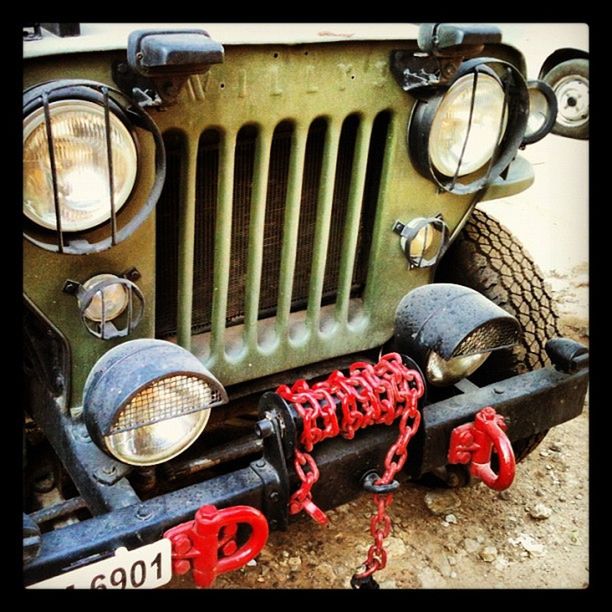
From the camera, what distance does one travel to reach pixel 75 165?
5.66 feet

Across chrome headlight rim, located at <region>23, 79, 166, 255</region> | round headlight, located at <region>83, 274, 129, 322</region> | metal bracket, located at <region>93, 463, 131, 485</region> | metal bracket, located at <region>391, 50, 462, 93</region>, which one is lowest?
metal bracket, located at <region>93, 463, 131, 485</region>

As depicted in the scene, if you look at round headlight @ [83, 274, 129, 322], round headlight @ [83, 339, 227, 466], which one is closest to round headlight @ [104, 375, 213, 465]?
round headlight @ [83, 339, 227, 466]

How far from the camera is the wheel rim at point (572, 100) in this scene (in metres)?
2.99

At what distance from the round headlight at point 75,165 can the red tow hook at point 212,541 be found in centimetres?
70

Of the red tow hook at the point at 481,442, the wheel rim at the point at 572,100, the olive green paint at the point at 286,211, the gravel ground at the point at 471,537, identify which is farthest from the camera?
the wheel rim at the point at 572,100

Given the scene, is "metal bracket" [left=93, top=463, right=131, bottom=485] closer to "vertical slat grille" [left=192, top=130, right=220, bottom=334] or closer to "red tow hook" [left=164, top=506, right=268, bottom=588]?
"red tow hook" [left=164, top=506, right=268, bottom=588]

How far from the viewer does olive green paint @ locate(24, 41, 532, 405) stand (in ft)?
6.07

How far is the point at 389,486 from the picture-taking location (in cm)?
207

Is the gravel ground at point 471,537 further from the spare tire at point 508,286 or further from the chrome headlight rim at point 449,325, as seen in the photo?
the chrome headlight rim at point 449,325

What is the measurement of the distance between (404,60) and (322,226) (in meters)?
0.47

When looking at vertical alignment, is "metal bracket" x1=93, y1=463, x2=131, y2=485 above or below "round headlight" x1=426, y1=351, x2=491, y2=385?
below

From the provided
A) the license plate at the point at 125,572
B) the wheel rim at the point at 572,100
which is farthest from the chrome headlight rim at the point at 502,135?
the license plate at the point at 125,572

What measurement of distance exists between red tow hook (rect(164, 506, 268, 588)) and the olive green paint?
1.53ft

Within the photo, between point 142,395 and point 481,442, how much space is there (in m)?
0.96
